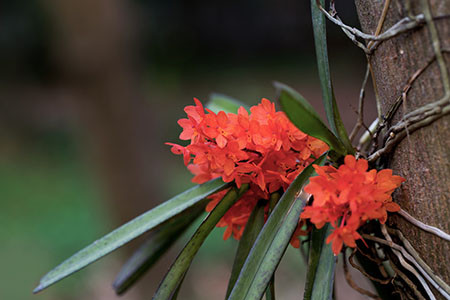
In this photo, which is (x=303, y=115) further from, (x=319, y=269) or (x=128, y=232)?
(x=128, y=232)

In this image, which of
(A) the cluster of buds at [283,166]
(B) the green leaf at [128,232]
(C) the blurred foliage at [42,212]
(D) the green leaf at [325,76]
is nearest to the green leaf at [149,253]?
(B) the green leaf at [128,232]

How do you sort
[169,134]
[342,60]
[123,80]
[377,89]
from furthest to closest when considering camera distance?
[342,60]
[169,134]
[123,80]
[377,89]

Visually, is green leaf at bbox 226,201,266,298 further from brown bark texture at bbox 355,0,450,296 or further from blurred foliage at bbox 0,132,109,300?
blurred foliage at bbox 0,132,109,300

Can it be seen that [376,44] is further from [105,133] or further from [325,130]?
[105,133]

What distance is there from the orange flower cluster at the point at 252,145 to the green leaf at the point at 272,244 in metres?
0.02

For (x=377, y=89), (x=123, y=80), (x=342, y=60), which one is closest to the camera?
(x=377, y=89)

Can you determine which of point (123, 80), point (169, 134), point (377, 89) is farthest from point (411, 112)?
point (169, 134)

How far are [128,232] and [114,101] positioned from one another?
1.62 meters

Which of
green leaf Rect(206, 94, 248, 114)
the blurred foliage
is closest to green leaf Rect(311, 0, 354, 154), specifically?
green leaf Rect(206, 94, 248, 114)

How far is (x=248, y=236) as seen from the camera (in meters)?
0.70

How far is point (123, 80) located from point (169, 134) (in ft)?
9.79

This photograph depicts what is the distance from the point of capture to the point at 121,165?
2.35m

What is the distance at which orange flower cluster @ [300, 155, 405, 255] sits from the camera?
1.77ft

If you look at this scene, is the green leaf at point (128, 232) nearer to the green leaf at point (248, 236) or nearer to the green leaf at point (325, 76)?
the green leaf at point (248, 236)
